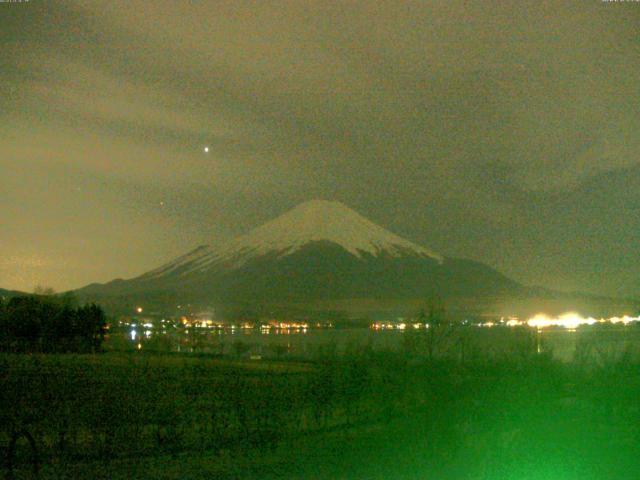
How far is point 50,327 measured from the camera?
56.7m

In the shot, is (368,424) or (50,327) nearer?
(368,424)

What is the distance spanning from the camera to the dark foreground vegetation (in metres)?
14.0

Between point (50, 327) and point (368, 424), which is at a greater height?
point (50, 327)

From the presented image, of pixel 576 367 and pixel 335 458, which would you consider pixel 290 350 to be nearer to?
pixel 576 367

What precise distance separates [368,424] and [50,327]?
136 ft

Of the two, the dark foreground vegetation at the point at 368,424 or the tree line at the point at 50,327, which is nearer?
the dark foreground vegetation at the point at 368,424

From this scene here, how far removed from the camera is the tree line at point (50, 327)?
171 ft

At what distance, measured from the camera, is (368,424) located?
19922 millimetres

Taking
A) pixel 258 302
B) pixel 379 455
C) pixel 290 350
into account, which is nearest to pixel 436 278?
pixel 258 302

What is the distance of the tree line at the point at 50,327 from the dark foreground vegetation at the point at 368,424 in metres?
25.5

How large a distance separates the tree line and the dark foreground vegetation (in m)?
25.5

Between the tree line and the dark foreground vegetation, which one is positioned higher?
the tree line

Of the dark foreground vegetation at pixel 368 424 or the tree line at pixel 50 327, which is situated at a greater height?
the tree line at pixel 50 327

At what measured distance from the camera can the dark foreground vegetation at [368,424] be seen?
1402cm
